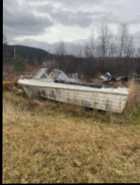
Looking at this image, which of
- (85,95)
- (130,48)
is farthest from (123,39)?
(85,95)

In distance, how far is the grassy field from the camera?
6.57 feet

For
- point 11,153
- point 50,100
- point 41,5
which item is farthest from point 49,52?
point 11,153

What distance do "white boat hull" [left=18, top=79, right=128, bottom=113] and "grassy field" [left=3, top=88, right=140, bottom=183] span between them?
24 cm

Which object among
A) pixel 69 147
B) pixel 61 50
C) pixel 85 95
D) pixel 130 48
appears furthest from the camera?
pixel 130 48

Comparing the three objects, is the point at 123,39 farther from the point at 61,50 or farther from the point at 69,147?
the point at 69,147

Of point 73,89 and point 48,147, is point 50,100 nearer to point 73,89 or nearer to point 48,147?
point 73,89

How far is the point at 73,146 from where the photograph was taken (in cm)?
261

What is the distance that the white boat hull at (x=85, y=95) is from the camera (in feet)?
14.1

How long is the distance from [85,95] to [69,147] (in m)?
2.11

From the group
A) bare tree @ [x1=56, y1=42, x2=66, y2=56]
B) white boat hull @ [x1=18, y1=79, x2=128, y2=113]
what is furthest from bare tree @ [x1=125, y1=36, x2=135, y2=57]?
white boat hull @ [x1=18, y1=79, x2=128, y2=113]

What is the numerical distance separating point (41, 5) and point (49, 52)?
759cm

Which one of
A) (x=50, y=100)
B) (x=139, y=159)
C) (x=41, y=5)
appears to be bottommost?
(x=139, y=159)

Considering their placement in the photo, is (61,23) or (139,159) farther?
(61,23)

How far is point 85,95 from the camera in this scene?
457cm
